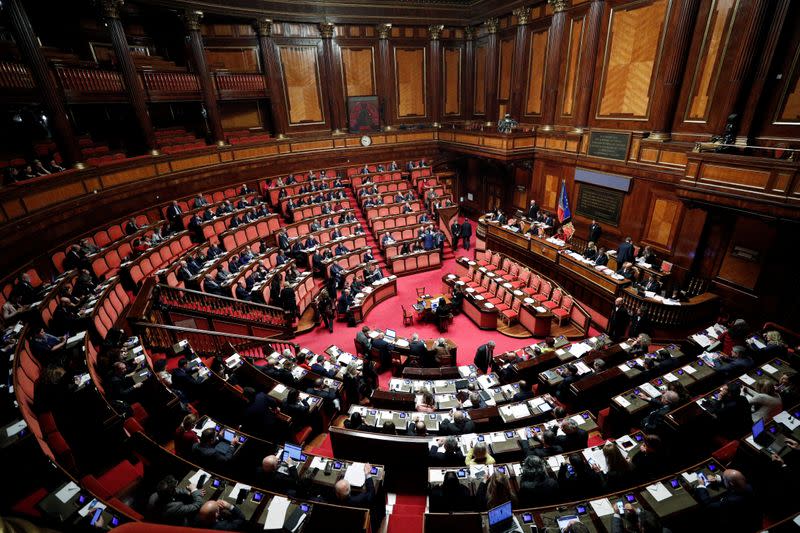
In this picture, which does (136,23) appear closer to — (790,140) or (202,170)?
(202,170)

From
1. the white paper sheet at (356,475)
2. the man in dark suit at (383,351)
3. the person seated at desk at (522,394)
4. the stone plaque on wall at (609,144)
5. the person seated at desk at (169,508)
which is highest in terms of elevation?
the stone plaque on wall at (609,144)

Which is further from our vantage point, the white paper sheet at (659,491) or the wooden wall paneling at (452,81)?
the wooden wall paneling at (452,81)

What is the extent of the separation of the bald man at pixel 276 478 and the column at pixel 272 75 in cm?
1343

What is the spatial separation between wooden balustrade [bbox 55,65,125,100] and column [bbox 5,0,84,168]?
134 cm

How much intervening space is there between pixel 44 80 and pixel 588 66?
14.4m

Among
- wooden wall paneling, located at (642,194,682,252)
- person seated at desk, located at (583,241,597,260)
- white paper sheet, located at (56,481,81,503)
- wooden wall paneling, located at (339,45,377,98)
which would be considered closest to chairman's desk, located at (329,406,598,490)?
white paper sheet, located at (56,481,81,503)

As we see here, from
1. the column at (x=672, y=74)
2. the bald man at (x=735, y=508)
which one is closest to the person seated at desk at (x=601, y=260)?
the column at (x=672, y=74)

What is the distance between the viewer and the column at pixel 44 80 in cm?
781

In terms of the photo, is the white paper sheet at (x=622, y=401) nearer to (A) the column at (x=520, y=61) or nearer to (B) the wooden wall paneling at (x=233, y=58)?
(A) the column at (x=520, y=61)

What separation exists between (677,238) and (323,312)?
9.12 metres

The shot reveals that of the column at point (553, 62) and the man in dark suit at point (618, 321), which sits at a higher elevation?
the column at point (553, 62)

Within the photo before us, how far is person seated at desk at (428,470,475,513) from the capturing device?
154 inches

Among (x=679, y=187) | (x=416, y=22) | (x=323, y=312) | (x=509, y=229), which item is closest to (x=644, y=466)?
(x=679, y=187)

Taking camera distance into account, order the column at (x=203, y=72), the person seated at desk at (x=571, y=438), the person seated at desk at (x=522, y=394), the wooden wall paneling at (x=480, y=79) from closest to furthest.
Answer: the person seated at desk at (x=571, y=438) → the person seated at desk at (x=522, y=394) → the column at (x=203, y=72) → the wooden wall paneling at (x=480, y=79)
